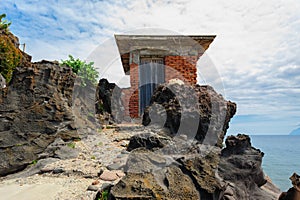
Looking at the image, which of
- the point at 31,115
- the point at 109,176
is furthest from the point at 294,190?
the point at 31,115

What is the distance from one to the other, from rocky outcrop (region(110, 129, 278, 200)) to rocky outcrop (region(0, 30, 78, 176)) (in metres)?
2.22

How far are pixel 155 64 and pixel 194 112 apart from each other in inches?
230

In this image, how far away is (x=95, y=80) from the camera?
11.0m

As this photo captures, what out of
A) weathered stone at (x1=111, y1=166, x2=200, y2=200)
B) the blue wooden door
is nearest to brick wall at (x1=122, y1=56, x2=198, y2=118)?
the blue wooden door

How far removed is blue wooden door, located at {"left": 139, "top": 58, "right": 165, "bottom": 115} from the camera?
10.8 m

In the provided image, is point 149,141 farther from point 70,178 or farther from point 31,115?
point 31,115

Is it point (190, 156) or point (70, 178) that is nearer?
point (190, 156)

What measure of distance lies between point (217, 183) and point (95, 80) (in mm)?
9064

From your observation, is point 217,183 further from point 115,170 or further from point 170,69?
point 170,69

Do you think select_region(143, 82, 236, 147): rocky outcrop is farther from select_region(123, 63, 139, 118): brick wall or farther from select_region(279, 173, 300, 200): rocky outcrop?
select_region(123, 63, 139, 118): brick wall

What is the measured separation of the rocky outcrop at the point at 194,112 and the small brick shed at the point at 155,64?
483 cm

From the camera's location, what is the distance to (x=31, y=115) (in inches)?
207

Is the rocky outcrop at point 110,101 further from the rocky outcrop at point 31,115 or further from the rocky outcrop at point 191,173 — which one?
the rocky outcrop at point 191,173

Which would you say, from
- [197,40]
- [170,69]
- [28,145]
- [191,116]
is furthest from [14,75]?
[197,40]
